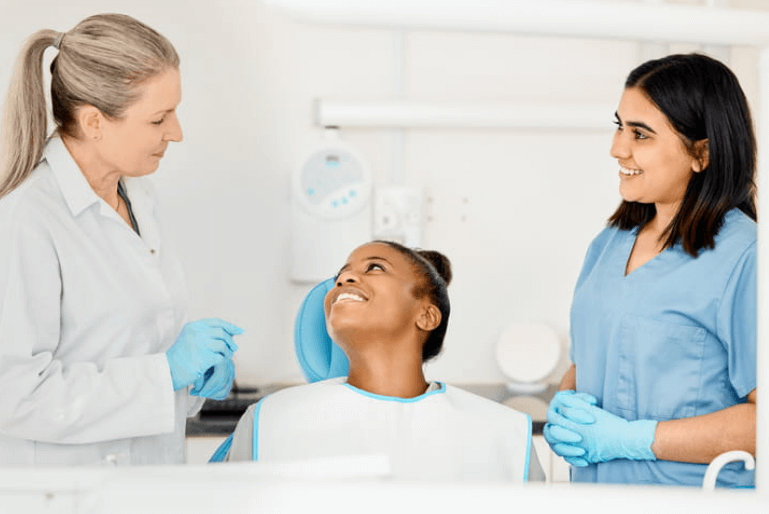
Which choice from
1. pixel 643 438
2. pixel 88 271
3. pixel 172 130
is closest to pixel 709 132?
pixel 643 438

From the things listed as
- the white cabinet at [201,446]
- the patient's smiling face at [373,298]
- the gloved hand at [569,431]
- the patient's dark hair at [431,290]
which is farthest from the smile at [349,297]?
the white cabinet at [201,446]

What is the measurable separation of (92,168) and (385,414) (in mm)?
674

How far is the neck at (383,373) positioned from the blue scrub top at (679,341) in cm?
33

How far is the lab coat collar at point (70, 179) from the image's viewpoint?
1376mm

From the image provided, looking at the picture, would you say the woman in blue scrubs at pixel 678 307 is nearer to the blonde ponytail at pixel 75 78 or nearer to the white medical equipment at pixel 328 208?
the blonde ponytail at pixel 75 78

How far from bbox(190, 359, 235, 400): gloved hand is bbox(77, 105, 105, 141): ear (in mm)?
475

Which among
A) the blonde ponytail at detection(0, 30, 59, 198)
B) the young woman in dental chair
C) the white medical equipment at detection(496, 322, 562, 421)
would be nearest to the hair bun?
the young woman in dental chair

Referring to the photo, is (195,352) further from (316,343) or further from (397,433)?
(397,433)

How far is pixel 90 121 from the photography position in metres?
1.39

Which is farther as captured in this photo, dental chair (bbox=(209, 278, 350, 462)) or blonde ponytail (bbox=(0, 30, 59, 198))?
dental chair (bbox=(209, 278, 350, 462))

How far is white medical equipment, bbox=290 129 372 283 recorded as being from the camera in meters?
2.62

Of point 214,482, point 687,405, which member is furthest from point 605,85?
point 214,482

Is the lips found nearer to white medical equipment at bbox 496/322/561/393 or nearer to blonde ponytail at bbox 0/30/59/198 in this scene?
blonde ponytail at bbox 0/30/59/198

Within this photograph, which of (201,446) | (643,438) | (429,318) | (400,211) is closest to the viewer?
(643,438)
